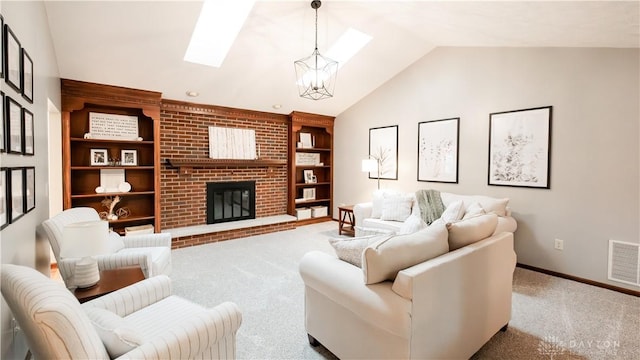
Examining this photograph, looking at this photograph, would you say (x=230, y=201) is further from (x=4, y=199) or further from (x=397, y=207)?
(x=4, y=199)

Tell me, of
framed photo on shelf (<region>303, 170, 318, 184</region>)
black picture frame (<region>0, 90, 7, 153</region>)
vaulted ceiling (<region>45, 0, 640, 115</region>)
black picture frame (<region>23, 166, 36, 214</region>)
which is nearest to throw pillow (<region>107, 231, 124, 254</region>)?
black picture frame (<region>23, 166, 36, 214</region>)

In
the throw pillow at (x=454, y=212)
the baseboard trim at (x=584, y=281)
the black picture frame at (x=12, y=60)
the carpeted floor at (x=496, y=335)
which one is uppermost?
the black picture frame at (x=12, y=60)

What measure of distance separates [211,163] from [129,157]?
3.78 feet

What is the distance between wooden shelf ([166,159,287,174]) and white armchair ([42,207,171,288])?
1839 mm

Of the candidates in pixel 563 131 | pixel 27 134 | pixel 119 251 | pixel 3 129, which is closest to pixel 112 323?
pixel 3 129

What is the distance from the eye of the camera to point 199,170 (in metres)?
5.04

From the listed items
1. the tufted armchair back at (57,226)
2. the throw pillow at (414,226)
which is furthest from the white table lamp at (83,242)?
the throw pillow at (414,226)

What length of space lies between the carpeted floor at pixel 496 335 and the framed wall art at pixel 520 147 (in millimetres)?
1185

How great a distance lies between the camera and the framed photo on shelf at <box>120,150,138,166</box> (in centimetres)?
435

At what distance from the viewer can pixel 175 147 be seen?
4.83 meters

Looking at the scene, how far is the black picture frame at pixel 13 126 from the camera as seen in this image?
5.00ft

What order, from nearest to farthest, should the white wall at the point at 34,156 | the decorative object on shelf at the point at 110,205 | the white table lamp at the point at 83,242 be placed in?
the white wall at the point at 34,156 < the white table lamp at the point at 83,242 < the decorative object on shelf at the point at 110,205

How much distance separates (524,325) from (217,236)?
4.12 meters

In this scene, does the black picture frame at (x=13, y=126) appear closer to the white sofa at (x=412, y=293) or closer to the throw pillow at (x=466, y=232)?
the white sofa at (x=412, y=293)
